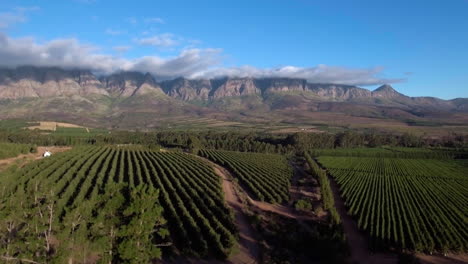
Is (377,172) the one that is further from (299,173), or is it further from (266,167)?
(266,167)

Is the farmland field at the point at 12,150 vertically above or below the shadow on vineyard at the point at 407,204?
below

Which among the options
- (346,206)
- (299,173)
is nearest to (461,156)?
(299,173)

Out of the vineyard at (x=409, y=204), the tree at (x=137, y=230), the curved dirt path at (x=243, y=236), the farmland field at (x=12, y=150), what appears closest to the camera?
the tree at (x=137, y=230)

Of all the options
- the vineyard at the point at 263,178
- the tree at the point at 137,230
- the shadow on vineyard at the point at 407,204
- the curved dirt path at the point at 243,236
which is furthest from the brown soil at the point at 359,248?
the tree at the point at 137,230

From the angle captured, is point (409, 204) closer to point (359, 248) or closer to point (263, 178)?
point (359, 248)

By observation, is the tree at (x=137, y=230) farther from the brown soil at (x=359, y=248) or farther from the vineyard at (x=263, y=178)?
the vineyard at (x=263, y=178)

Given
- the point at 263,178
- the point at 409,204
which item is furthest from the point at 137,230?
the point at 409,204

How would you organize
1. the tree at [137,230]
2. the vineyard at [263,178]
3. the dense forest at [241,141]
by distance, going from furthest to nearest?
the dense forest at [241,141]
the vineyard at [263,178]
the tree at [137,230]

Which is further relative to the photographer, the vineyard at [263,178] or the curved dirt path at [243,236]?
the vineyard at [263,178]

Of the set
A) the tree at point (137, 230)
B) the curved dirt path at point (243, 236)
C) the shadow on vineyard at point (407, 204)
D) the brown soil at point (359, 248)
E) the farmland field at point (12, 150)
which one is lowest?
the farmland field at point (12, 150)
